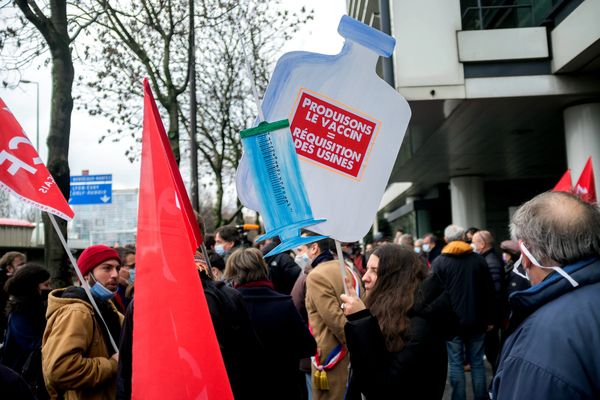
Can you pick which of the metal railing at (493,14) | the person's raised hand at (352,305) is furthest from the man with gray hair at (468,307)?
the metal railing at (493,14)

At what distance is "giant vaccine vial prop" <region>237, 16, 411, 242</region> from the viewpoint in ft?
8.43

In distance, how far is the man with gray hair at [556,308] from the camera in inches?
71.4

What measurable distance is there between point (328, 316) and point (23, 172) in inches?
92.5

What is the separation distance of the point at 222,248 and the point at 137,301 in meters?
4.60

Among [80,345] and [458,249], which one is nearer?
[80,345]

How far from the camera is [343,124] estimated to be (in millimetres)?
2670

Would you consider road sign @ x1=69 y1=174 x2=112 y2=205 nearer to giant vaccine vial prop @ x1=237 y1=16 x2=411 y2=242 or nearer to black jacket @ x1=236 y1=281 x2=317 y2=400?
black jacket @ x1=236 y1=281 x2=317 y2=400

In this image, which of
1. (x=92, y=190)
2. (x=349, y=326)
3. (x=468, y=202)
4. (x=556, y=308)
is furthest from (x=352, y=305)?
(x=92, y=190)

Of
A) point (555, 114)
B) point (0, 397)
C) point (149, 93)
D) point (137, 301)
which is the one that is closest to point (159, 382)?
point (137, 301)

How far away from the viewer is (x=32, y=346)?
4.22 metres

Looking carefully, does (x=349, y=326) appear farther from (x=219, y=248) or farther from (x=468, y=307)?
(x=219, y=248)

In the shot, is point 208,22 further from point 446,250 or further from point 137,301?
point 137,301

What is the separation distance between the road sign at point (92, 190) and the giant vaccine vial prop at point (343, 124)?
20.4 meters

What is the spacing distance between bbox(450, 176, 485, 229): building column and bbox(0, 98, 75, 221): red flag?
18958 mm
